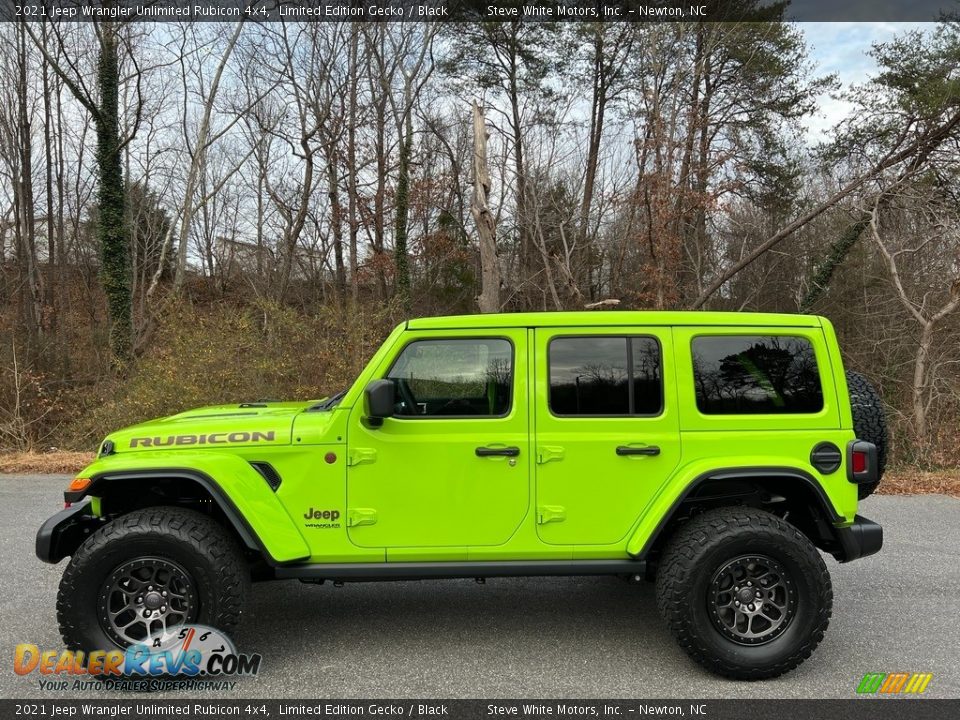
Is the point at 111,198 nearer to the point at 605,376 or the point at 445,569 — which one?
the point at 445,569

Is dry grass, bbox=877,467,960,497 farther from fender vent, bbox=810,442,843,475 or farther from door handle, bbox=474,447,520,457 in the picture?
door handle, bbox=474,447,520,457

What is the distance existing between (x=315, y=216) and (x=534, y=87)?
8.26 meters

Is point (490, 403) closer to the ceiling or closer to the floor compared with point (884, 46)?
closer to the floor

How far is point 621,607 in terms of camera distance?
14.2ft

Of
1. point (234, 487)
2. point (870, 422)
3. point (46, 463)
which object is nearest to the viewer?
point (234, 487)

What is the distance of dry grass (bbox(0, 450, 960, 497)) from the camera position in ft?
25.6

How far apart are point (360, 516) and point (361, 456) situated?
12.3 inches

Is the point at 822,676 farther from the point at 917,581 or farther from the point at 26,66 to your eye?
the point at 26,66

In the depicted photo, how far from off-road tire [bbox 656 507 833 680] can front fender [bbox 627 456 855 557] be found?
0.21m

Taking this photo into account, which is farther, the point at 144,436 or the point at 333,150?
the point at 333,150

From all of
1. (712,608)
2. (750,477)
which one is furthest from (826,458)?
(712,608)

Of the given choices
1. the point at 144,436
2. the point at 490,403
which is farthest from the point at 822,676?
the point at 144,436

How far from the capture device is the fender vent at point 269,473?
3.46 metres

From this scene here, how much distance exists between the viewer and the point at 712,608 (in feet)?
11.1
